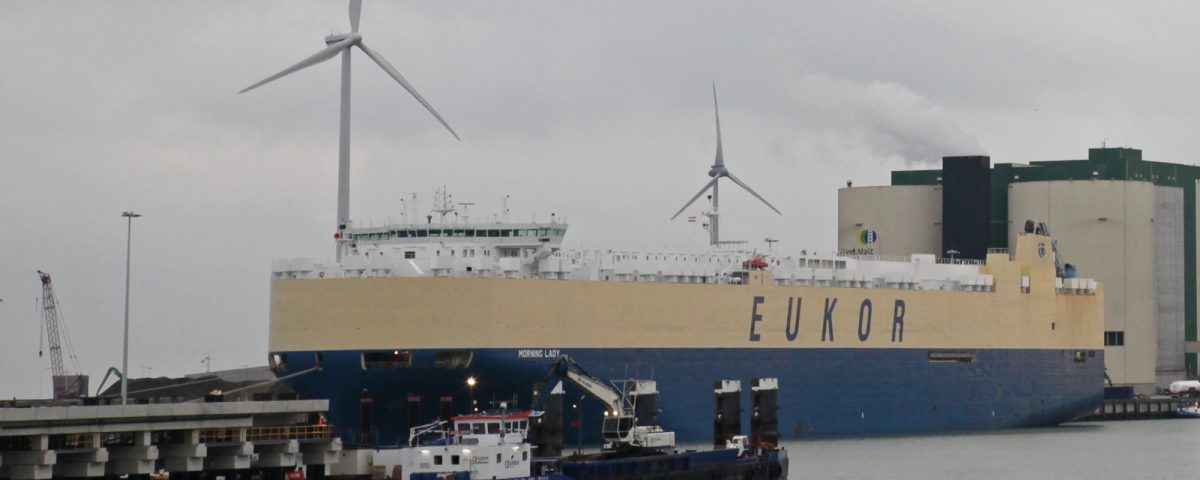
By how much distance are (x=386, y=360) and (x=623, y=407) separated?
8.17m

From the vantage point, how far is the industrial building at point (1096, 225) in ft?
307

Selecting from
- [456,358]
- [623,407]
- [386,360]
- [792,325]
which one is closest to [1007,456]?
[792,325]

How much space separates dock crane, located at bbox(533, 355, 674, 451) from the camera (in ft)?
165

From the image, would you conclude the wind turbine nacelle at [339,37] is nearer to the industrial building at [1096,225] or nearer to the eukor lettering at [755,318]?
the eukor lettering at [755,318]

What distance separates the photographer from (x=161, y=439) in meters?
43.5

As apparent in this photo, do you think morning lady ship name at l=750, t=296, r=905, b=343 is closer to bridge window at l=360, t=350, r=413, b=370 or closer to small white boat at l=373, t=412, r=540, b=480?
bridge window at l=360, t=350, r=413, b=370

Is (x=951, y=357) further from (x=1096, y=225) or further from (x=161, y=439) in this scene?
(x=161, y=439)

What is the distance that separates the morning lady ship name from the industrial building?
690 inches

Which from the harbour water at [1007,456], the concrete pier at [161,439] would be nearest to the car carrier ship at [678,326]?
the harbour water at [1007,456]

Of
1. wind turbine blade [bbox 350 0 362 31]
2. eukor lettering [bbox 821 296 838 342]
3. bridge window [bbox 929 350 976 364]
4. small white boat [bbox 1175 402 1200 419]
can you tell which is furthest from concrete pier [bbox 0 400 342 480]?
small white boat [bbox 1175 402 1200 419]

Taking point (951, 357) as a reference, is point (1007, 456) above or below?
below

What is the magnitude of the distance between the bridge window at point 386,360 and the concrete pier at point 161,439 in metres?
13.8

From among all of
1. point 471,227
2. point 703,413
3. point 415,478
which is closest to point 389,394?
point 471,227

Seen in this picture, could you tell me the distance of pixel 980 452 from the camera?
6612cm
